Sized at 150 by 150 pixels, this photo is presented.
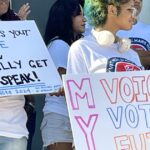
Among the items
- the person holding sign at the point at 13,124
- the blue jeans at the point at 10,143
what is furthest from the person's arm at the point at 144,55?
the blue jeans at the point at 10,143

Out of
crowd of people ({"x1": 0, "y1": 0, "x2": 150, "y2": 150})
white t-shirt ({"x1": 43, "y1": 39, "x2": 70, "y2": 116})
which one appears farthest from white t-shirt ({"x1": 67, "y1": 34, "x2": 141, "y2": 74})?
white t-shirt ({"x1": 43, "y1": 39, "x2": 70, "y2": 116})

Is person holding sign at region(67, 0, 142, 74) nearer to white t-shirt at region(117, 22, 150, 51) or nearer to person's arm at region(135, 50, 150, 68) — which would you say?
person's arm at region(135, 50, 150, 68)

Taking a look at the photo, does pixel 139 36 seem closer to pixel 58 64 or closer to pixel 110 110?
pixel 58 64

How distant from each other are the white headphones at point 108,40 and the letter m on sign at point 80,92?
28 centimetres

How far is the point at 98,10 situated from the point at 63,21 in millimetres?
465

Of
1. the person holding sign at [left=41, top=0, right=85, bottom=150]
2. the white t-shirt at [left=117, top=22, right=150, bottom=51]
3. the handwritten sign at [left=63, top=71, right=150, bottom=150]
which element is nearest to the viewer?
the handwritten sign at [left=63, top=71, right=150, bottom=150]

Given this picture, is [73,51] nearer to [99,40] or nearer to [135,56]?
[99,40]

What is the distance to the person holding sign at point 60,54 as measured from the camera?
3744 millimetres

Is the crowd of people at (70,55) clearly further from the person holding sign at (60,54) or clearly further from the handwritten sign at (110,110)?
the handwritten sign at (110,110)

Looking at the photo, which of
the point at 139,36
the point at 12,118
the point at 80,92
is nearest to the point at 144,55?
the point at 139,36

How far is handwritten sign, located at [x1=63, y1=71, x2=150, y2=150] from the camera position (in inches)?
125

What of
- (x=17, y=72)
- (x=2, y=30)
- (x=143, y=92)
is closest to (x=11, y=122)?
(x=17, y=72)

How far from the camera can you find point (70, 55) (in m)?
3.43

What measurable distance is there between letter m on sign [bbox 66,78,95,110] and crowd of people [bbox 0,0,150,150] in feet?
0.52
